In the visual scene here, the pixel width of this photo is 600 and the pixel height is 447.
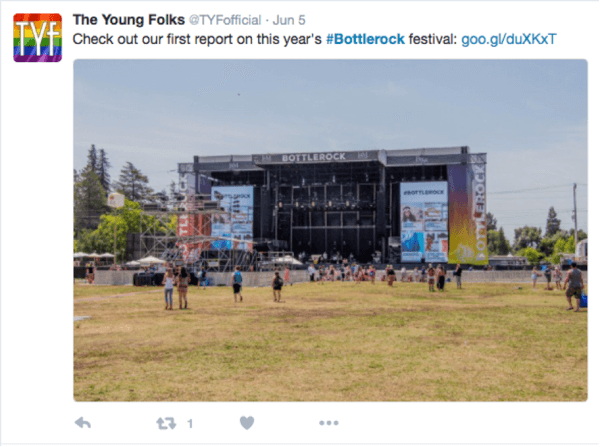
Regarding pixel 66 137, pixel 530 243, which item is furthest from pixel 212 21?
pixel 530 243

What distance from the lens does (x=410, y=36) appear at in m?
5.17

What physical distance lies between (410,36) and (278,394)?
4377 millimetres

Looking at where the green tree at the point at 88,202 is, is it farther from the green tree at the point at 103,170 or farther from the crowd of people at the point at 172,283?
the crowd of people at the point at 172,283

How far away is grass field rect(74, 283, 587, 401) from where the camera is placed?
6.85 meters

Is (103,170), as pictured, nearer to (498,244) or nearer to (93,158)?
(93,158)

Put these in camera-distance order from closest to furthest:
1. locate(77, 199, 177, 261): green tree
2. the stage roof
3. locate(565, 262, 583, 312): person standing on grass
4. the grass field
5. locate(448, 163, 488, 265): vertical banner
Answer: the grass field → locate(565, 262, 583, 312): person standing on grass → locate(448, 163, 488, 265): vertical banner → the stage roof → locate(77, 199, 177, 261): green tree

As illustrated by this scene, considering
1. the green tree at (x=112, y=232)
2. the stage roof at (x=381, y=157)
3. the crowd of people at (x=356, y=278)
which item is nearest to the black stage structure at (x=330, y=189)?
the stage roof at (x=381, y=157)

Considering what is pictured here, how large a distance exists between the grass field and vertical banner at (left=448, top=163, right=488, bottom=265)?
115 ft

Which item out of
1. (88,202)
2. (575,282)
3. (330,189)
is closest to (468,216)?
(330,189)
